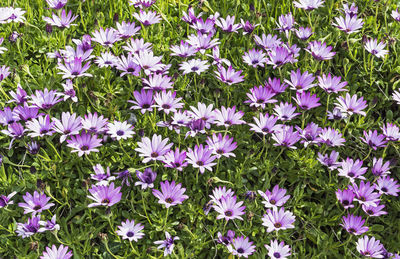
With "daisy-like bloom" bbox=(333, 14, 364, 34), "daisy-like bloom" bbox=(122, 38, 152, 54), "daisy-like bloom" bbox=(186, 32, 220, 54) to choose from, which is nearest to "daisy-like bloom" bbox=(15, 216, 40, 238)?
"daisy-like bloom" bbox=(122, 38, 152, 54)

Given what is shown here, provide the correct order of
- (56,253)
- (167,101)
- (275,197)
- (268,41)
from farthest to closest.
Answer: (268,41) < (167,101) < (275,197) < (56,253)

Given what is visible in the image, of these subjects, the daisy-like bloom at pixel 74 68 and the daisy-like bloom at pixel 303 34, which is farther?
the daisy-like bloom at pixel 303 34

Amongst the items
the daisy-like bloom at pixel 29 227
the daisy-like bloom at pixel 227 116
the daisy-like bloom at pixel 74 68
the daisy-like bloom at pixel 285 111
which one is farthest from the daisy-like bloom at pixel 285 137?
the daisy-like bloom at pixel 29 227

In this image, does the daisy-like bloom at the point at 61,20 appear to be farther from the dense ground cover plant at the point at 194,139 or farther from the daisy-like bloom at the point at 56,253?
the daisy-like bloom at the point at 56,253

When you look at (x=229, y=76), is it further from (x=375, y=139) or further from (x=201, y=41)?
(x=375, y=139)

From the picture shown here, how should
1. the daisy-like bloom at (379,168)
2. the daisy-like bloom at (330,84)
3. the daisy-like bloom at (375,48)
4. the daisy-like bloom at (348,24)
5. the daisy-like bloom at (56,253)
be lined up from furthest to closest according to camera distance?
the daisy-like bloom at (348,24)
the daisy-like bloom at (375,48)
the daisy-like bloom at (330,84)
the daisy-like bloom at (379,168)
the daisy-like bloom at (56,253)

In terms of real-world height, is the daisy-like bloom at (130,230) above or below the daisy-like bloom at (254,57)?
below

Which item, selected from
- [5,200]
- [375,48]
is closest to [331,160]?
[375,48]

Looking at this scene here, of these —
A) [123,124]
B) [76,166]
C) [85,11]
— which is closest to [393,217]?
[123,124]
